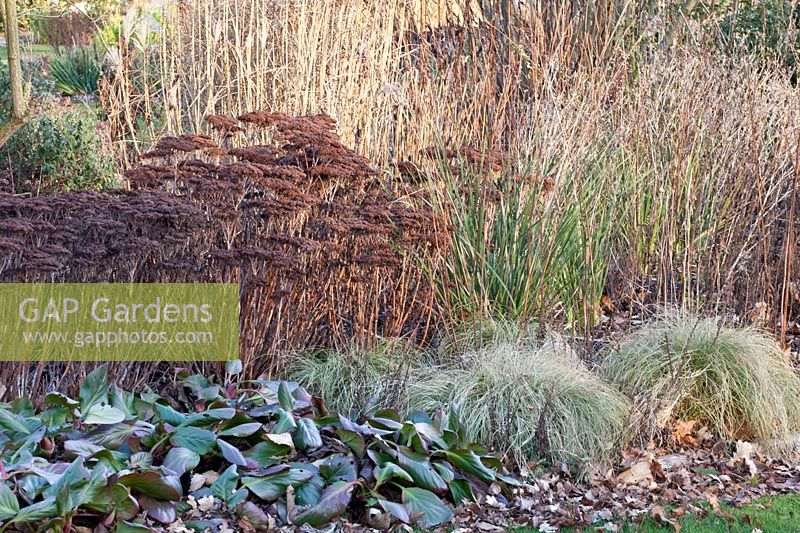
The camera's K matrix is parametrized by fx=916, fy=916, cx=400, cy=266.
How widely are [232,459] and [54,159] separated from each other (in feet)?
13.2

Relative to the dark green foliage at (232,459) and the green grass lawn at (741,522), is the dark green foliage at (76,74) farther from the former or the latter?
the green grass lawn at (741,522)

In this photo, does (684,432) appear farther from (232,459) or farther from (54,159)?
(54,159)

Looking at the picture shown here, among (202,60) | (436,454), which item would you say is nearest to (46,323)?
(436,454)

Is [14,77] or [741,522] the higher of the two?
[14,77]

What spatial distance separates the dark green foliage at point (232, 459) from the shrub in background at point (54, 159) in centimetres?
312

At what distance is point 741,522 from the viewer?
3.54 meters

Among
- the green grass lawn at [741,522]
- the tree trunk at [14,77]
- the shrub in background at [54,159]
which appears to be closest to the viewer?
the green grass lawn at [741,522]

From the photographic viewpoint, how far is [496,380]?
421 cm

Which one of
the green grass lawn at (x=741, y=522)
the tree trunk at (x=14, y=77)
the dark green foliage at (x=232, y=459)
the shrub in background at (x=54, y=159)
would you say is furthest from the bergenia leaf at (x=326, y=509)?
the shrub in background at (x=54, y=159)

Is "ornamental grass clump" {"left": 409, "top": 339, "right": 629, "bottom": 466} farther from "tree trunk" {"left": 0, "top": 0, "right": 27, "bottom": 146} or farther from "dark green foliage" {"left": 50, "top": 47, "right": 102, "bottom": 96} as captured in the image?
"dark green foliage" {"left": 50, "top": 47, "right": 102, "bottom": 96}

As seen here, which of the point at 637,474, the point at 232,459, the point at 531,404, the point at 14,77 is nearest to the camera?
the point at 232,459

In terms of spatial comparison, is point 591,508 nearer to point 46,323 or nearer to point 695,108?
point 46,323

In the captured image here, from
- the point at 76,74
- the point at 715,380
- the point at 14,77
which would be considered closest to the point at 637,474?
the point at 715,380

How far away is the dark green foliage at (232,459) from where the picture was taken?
10.3ft
